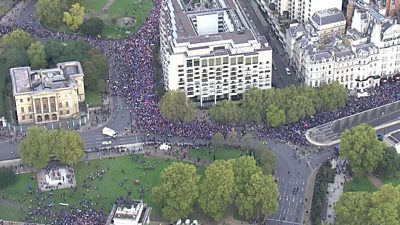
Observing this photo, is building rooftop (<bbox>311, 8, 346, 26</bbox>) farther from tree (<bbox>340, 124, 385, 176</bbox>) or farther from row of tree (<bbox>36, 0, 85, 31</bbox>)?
row of tree (<bbox>36, 0, 85, 31</bbox>)

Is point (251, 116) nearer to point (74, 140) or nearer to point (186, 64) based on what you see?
point (186, 64)

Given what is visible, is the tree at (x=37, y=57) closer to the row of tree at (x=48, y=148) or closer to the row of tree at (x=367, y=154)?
the row of tree at (x=48, y=148)

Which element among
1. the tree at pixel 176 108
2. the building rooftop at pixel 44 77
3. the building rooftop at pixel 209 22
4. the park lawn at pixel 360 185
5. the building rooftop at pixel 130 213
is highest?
the building rooftop at pixel 209 22

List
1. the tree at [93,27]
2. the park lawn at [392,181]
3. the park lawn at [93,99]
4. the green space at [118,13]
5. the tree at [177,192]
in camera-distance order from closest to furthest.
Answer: the tree at [177,192]
the park lawn at [392,181]
the park lawn at [93,99]
the tree at [93,27]
the green space at [118,13]

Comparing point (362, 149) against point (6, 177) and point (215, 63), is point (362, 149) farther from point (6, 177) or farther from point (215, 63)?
point (6, 177)

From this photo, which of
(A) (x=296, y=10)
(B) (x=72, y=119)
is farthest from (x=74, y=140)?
(A) (x=296, y=10)

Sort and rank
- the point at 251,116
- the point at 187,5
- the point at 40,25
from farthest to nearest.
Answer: the point at 40,25 → the point at 187,5 → the point at 251,116

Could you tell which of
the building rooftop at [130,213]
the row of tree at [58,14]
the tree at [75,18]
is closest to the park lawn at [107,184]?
the building rooftop at [130,213]
